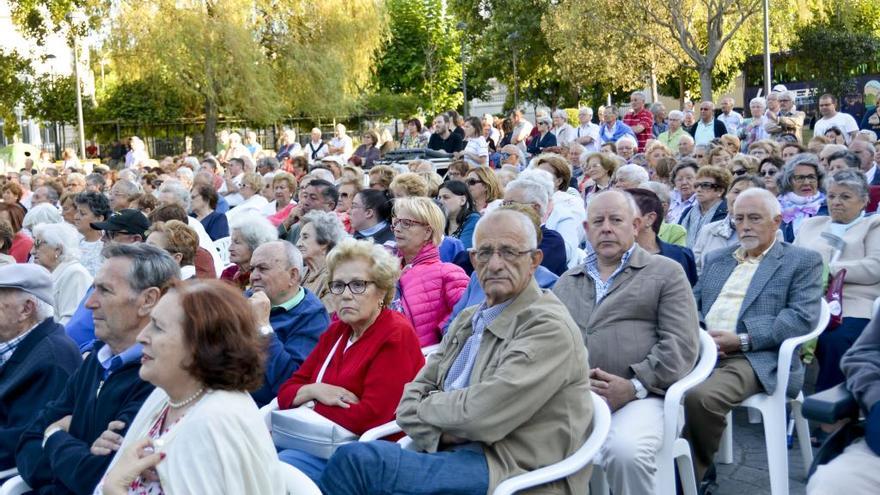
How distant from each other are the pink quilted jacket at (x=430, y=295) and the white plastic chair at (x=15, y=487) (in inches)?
81.2

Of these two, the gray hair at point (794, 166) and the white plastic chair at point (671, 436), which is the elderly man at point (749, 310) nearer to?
the white plastic chair at point (671, 436)

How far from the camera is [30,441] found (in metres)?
3.89

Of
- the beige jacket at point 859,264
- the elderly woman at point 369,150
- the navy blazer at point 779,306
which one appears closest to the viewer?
the navy blazer at point 779,306

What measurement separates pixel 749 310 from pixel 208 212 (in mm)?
5925

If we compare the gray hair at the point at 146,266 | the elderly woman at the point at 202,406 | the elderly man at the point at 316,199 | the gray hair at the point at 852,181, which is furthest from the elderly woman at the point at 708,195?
the elderly woman at the point at 202,406

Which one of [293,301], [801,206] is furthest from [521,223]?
[801,206]

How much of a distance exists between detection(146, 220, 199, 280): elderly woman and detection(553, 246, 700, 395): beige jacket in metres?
2.55

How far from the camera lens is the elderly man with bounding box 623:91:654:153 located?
56.2 ft

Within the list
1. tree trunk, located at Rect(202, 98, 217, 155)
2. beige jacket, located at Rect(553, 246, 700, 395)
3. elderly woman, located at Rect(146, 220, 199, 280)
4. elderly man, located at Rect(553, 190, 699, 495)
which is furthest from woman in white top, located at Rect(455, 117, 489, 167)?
tree trunk, located at Rect(202, 98, 217, 155)

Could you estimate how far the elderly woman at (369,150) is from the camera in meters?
16.6

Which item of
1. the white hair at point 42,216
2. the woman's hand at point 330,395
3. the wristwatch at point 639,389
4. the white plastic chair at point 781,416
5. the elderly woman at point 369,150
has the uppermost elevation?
the elderly woman at point 369,150

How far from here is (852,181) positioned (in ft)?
20.7

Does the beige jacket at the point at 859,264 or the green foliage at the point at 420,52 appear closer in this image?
the beige jacket at the point at 859,264

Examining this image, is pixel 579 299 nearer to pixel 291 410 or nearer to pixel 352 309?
pixel 352 309
